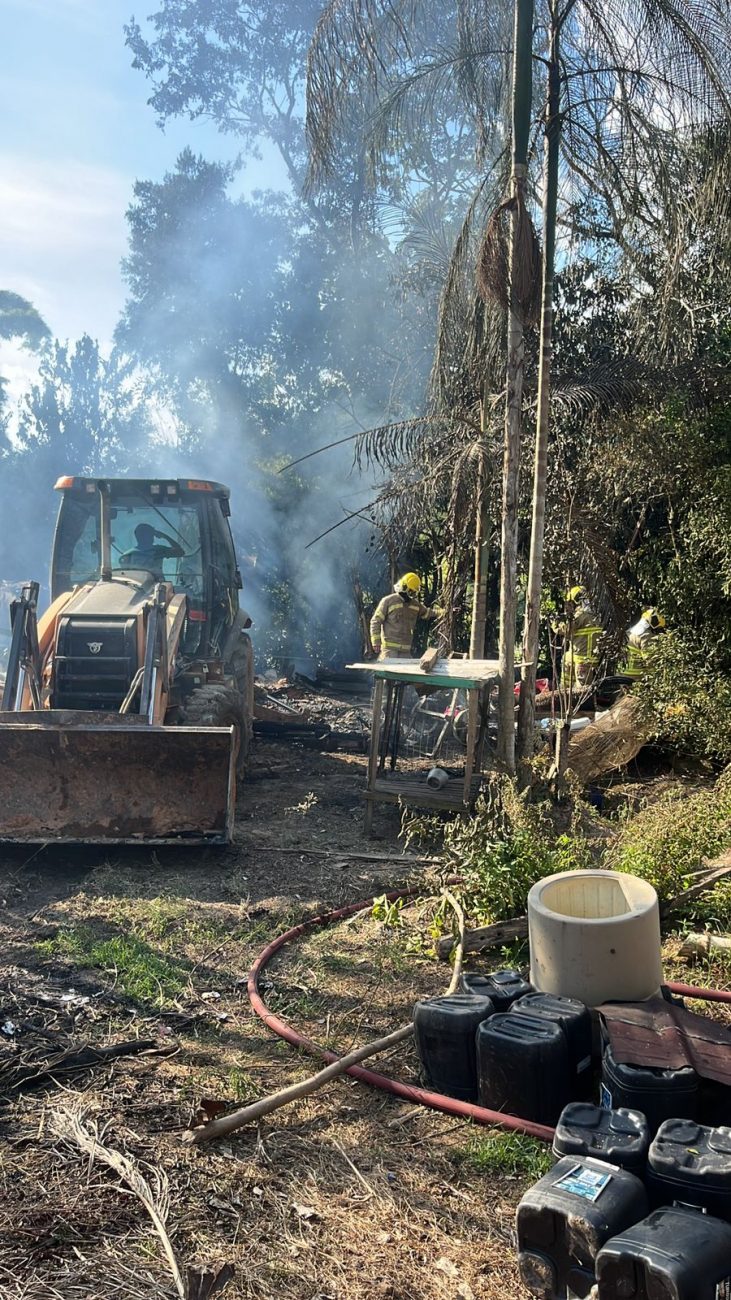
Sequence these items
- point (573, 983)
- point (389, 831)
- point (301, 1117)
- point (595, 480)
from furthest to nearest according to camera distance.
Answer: point (595, 480), point (389, 831), point (573, 983), point (301, 1117)

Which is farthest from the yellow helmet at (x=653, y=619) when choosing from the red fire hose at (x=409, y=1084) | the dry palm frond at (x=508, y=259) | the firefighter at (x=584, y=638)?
the red fire hose at (x=409, y=1084)

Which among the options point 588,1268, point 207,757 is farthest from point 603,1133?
point 207,757

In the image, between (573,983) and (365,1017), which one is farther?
(365,1017)

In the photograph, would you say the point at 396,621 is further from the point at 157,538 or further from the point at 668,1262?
the point at 668,1262

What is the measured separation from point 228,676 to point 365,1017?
596 centimetres

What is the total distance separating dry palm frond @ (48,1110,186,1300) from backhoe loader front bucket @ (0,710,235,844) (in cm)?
348

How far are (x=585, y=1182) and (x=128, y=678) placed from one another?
5.96m

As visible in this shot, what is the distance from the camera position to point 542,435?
8.86 meters

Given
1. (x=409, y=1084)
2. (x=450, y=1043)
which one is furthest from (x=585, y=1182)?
(x=409, y=1084)

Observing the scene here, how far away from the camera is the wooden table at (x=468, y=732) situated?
25.8 feet

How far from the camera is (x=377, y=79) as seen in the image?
9.19m

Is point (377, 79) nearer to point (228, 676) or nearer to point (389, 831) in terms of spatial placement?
point (228, 676)

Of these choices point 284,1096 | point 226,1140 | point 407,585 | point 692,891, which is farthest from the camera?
point 407,585

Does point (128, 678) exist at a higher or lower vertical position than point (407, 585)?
lower
